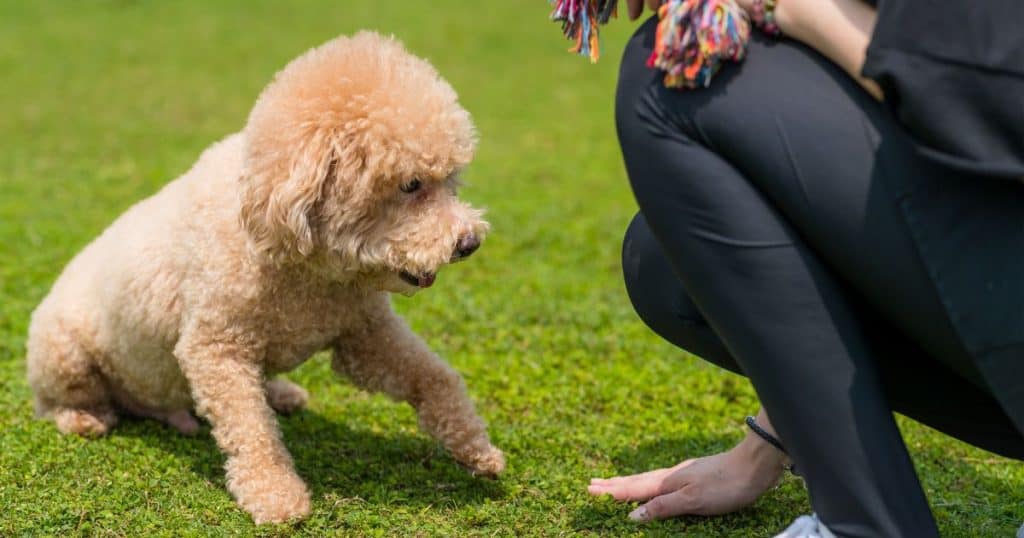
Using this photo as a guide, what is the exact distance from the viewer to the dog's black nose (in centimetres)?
291

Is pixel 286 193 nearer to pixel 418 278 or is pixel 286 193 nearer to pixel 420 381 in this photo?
pixel 418 278

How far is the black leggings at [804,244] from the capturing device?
207 cm

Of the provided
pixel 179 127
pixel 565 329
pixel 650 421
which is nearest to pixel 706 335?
pixel 650 421

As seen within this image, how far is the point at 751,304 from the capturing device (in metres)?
2.16

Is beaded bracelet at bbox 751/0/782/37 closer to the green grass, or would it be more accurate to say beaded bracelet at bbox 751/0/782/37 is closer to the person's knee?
the person's knee

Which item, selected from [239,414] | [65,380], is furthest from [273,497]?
[65,380]

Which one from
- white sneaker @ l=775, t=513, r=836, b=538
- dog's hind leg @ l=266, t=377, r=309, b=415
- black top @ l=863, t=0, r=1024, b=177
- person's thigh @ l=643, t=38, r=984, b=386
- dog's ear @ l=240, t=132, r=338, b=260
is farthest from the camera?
dog's hind leg @ l=266, t=377, r=309, b=415

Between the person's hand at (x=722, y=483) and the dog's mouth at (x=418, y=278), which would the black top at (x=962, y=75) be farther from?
the dog's mouth at (x=418, y=278)

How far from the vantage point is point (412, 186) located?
9.56 feet

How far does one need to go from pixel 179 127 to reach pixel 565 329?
5143mm

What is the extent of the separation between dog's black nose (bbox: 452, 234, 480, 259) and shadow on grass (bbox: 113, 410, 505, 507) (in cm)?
67

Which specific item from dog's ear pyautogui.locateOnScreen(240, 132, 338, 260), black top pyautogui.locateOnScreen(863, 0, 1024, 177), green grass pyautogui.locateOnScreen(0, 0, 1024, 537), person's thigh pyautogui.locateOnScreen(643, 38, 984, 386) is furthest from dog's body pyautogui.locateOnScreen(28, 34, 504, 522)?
black top pyautogui.locateOnScreen(863, 0, 1024, 177)

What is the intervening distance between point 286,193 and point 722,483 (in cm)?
128

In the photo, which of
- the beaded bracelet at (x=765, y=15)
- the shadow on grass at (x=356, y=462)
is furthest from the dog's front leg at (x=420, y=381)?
the beaded bracelet at (x=765, y=15)
